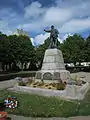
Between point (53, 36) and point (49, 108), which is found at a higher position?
point (53, 36)

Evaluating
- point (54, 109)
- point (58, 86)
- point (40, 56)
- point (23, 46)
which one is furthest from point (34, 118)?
point (40, 56)

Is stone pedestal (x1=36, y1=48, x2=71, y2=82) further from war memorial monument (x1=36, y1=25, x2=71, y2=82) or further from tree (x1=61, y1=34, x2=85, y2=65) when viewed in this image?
tree (x1=61, y1=34, x2=85, y2=65)

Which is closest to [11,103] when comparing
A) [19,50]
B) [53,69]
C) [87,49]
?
[53,69]

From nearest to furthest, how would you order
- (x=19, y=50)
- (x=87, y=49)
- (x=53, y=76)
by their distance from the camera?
(x=53, y=76) → (x=87, y=49) → (x=19, y=50)

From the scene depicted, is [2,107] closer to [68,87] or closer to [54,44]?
[68,87]

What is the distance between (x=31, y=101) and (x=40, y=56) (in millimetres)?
50390

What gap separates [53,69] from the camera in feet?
57.9

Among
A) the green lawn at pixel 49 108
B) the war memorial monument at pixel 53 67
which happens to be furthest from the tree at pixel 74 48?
the green lawn at pixel 49 108

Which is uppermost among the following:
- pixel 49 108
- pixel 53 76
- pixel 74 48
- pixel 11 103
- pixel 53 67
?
pixel 74 48

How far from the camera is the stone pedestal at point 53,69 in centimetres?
1702

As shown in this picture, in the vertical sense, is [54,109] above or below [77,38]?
below

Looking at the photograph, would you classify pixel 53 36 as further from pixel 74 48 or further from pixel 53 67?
pixel 74 48

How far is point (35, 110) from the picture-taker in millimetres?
9125

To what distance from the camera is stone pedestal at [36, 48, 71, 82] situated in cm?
1702
